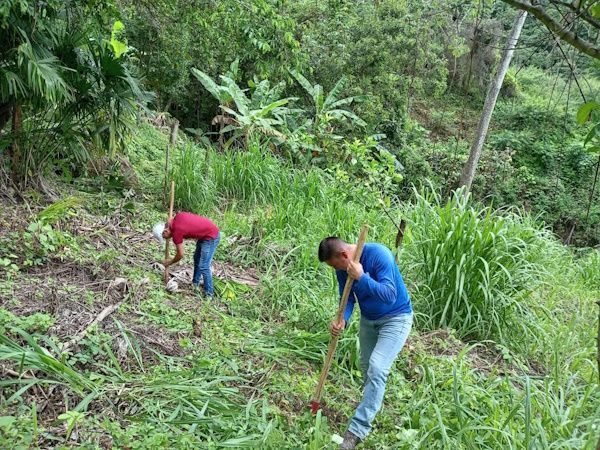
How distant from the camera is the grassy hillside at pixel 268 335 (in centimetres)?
327

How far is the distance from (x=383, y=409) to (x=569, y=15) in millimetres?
2908

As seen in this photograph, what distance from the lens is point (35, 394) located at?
319 cm

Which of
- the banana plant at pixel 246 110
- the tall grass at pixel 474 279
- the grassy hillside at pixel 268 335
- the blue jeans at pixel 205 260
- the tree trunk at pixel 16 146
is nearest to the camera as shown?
the grassy hillside at pixel 268 335

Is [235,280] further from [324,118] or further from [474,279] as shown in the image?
[324,118]

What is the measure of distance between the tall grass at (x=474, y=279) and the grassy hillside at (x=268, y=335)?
2cm

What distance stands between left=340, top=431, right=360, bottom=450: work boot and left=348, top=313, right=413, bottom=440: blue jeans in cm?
2

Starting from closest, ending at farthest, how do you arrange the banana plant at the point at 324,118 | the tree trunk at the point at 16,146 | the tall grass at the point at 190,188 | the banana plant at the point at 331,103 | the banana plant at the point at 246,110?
the tree trunk at the point at 16,146, the tall grass at the point at 190,188, the banana plant at the point at 246,110, the banana plant at the point at 324,118, the banana plant at the point at 331,103

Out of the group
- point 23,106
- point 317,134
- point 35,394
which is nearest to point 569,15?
point 35,394

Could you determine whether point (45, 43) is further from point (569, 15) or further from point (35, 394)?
point (569, 15)

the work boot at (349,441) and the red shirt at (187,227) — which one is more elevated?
the red shirt at (187,227)

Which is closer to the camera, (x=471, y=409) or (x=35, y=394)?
(x=35, y=394)

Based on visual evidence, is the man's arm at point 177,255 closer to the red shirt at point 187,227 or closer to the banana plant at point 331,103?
the red shirt at point 187,227

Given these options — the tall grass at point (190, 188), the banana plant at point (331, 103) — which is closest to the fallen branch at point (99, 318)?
the tall grass at point (190, 188)

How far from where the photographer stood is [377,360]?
11.6 feet
